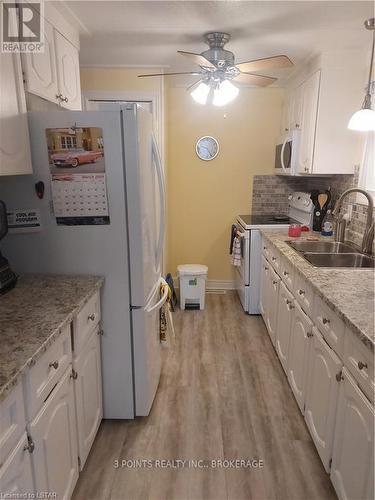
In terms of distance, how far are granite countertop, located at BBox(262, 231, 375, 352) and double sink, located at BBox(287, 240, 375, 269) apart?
0.52 feet

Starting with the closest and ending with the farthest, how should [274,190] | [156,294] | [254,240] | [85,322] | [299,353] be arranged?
[85,322] < [299,353] < [156,294] < [254,240] < [274,190]

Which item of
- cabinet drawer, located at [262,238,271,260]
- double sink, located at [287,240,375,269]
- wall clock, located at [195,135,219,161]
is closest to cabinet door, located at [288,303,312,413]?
double sink, located at [287,240,375,269]

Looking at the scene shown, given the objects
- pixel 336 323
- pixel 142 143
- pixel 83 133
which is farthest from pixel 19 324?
pixel 336 323

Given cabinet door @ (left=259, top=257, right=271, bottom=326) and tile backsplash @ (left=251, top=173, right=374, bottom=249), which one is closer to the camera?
cabinet door @ (left=259, top=257, right=271, bottom=326)

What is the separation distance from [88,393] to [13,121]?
1.31 m

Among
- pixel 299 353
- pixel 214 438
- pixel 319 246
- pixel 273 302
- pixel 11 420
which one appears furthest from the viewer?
pixel 273 302

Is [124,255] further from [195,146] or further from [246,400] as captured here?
[195,146]

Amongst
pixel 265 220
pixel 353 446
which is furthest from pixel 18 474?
pixel 265 220

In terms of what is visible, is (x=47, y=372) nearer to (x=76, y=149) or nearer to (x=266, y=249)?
(x=76, y=149)

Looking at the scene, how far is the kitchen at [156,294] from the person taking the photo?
1327mm

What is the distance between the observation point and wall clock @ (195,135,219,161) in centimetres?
393

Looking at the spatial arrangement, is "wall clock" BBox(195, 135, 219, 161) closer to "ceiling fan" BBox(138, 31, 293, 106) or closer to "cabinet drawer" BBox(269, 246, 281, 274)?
"ceiling fan" BBox(138, 31, 293, 106)

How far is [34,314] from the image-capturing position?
4.47 feet

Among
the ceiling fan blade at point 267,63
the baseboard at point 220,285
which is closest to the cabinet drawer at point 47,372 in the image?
the ceiling fan blade at point 267,63
